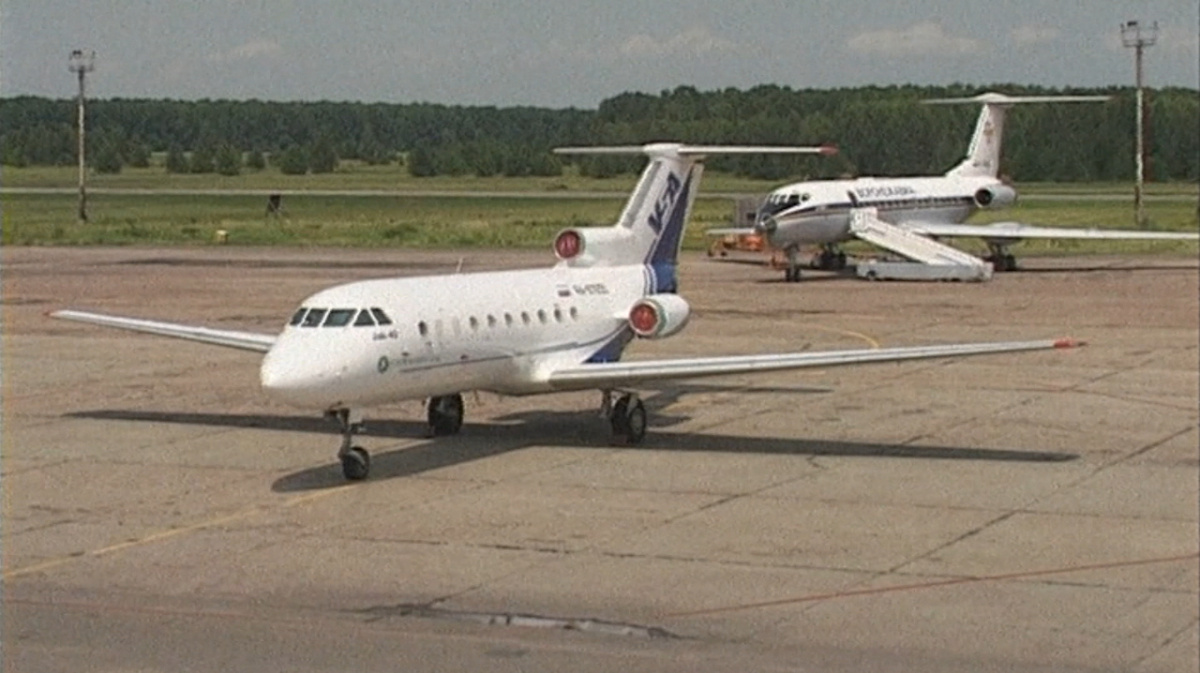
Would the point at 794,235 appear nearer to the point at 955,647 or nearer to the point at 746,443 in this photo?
the point at 746,443

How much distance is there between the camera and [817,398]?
3728 cm

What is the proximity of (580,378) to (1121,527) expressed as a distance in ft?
31.3

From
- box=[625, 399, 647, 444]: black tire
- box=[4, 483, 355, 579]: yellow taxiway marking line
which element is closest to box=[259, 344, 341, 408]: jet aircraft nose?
box=[4, 483, 355, 579]: yellow taxiway marking line

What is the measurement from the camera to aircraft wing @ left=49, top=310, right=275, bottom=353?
3356cm

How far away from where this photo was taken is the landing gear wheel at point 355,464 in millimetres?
28266

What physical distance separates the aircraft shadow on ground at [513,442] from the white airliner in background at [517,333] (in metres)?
0.62

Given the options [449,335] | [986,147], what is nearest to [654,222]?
[449,335]

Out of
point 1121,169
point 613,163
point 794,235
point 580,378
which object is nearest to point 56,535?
point 580,378

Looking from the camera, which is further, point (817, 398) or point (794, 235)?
point (794, 235)

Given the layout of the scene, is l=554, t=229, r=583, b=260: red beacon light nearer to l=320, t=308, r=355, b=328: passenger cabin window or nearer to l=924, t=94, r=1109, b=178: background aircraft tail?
l=320, t=308, r=355, b=328: passenger cabin window

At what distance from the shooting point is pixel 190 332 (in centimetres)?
3466

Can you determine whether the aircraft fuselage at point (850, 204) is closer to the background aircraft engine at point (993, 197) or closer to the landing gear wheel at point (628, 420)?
the background aircraft engine at point (993, 197)

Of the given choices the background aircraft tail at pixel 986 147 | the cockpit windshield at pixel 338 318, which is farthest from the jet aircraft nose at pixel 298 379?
the background aircraft tail at pixel 986 147

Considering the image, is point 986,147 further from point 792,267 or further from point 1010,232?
point 792,267
